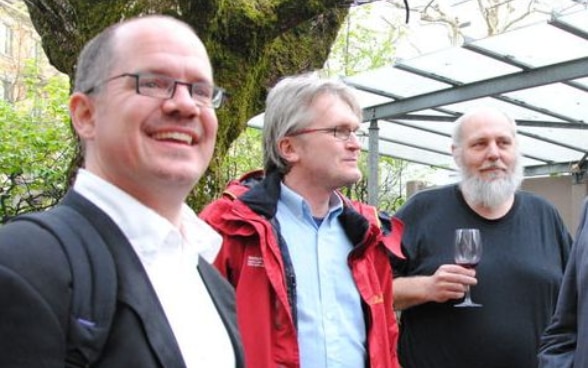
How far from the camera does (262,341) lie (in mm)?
2754

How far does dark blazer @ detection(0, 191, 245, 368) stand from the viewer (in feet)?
4.24

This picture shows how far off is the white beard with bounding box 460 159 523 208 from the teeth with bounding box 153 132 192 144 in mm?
2179

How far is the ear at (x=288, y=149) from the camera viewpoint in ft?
10.3

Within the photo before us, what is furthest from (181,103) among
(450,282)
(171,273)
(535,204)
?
(535,204)

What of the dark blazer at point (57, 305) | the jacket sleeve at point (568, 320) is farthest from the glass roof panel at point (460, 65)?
the dark blazer at point (57, 305)

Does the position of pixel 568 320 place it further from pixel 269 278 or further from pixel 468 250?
pixel 269 278

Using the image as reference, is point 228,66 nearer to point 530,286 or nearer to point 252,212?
point 252,212

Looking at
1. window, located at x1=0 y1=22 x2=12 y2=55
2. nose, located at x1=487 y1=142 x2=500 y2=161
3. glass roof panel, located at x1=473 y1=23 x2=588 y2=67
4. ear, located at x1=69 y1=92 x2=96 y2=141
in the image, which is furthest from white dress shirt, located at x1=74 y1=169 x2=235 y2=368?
window, located at x1=0 y1=22 x2=12 y2=55

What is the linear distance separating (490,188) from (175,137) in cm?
224

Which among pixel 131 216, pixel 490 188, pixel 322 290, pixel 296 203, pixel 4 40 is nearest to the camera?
pixel 131 216

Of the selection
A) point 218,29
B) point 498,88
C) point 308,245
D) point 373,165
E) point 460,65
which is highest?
point 460,65

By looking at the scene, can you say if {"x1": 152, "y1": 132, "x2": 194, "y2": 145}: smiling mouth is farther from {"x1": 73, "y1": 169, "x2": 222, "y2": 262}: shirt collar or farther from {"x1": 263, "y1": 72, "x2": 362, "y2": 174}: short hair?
{"x1": 263, "y1": 72, "x2": 362, "y2": 174}: short hair

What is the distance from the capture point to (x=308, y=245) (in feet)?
9.82

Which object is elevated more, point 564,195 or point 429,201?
point 564,195
